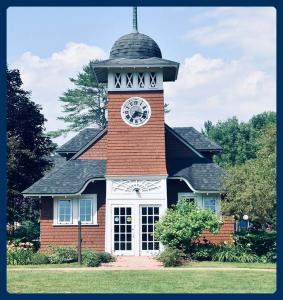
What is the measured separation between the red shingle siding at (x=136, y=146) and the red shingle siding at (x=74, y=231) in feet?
4.98

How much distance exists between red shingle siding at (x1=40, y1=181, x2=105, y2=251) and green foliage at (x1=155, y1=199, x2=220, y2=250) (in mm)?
3832

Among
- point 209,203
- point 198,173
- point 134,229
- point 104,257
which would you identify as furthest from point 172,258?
point 198,173

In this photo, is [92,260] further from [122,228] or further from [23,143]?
[23,143]

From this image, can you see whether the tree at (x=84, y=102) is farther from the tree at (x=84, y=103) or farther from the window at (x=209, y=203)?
the window at (x=209, y=203)

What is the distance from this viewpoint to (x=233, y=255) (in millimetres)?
23562

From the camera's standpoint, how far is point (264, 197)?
22688 millimetres

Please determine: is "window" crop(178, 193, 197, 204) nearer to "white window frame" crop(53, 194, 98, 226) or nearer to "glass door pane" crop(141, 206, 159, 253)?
"glass door pane" crop(141, 206, 159, 253)

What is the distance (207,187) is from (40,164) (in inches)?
407

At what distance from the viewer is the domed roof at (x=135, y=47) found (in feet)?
89.2

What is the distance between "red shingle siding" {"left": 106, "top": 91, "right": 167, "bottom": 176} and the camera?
26.4 meters

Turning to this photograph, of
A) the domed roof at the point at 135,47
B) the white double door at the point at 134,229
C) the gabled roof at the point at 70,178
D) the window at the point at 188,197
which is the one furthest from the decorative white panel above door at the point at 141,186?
the domed roof at the point at 135,47

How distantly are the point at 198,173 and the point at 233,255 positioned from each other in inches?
205

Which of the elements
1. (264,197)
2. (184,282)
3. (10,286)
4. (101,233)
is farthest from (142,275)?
(101,233)

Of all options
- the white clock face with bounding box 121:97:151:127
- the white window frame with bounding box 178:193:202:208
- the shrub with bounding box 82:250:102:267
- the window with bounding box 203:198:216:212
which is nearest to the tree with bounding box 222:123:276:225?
the window with bounding box 203:198:216:212
